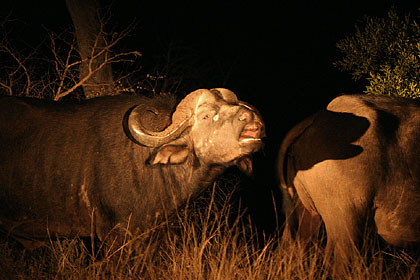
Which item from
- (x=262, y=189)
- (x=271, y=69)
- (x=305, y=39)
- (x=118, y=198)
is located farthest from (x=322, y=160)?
(x=305, y=39)

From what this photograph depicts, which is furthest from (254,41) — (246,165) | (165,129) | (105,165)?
(105,165)

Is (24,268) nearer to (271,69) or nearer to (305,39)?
(271,69)

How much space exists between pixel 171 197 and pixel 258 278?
3.24ft

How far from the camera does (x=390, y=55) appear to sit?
5.63 meters

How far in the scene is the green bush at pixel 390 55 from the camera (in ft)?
17.3

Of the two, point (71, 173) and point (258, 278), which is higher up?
point (71, 173)

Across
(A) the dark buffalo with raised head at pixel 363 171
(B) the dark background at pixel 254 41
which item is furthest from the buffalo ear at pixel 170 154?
(B) the dark background at pixel 254 41

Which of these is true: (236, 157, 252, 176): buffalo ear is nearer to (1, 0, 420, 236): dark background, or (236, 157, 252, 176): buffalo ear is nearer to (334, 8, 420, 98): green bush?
(334, 8, 420, 98): green bush

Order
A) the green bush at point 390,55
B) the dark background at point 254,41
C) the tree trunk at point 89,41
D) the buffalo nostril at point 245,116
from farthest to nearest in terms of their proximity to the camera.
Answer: the dark background at point 254,41 < the tree trunk at point 89,41 < the green bush at point 390,55 < the buffalo nostril at point 245,116

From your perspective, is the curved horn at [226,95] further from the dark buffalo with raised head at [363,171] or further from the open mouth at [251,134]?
the dark buffalo with raised head at [363,171]

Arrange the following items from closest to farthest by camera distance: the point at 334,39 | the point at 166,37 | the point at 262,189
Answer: the point at 262,189, the point at 166,37, the point at 334,39

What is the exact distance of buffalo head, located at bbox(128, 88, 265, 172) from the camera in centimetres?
337

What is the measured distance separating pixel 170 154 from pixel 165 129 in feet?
0.71

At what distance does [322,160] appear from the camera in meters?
3.87
